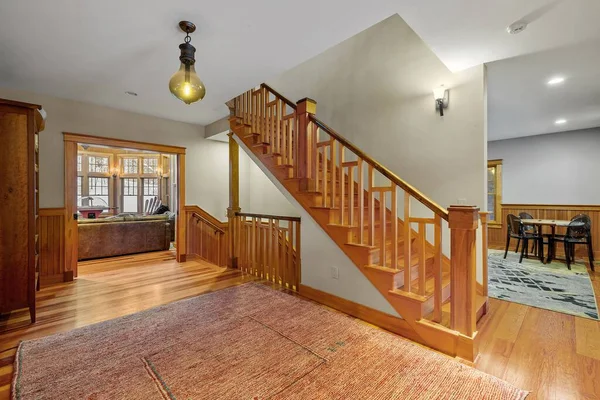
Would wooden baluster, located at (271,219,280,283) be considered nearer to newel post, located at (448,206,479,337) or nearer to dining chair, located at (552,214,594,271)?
newel post, located at (448,206,479,337)

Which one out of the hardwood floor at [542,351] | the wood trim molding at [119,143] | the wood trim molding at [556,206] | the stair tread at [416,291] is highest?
the wood trim molding at [119,143]

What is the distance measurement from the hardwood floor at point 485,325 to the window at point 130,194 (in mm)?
6397

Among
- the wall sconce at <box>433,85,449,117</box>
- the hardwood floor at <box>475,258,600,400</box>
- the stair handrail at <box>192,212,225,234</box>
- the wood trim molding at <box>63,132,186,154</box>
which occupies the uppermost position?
the wall sconce at <box>433,85,449,117</box>

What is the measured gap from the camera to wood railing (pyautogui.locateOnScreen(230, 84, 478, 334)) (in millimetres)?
1882

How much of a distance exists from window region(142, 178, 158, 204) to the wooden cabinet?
7815 millimetres

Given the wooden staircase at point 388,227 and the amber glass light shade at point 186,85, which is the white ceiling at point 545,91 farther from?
the amber glass light shade at point 186,85

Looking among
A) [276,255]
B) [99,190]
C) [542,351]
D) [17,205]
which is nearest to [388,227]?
[276,255]

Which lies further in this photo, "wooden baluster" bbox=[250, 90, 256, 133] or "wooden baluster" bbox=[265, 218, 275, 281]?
"wooden baluster" bbox=[250, 90, 256, 133]

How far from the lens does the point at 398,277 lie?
2.28 m

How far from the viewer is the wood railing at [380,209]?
188cm

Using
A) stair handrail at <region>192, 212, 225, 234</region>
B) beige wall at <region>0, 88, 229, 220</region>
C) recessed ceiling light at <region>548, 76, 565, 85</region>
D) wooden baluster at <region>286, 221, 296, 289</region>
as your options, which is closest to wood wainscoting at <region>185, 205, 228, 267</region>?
stair handrail at <region>192, 212, 225, 234</region>

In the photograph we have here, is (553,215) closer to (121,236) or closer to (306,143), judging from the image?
(306,143)

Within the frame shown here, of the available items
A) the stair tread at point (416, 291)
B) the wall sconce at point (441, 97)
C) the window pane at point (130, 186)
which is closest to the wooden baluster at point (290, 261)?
the stair tread at point (416, 291)

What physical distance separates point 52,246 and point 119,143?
1638 millimetres
